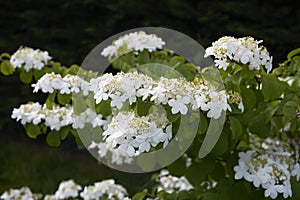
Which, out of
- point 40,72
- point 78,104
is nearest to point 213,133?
point 78,104

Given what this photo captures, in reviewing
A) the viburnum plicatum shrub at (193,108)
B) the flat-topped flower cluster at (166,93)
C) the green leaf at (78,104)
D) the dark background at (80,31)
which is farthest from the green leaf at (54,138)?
the dark background at (80,31)

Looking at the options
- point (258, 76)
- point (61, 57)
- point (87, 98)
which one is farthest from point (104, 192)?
point (61, 57)

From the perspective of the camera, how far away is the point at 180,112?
108 centimetres

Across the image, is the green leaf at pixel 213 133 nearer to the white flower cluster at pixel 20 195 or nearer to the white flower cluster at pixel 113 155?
the white flower cluster at pixel 113 155

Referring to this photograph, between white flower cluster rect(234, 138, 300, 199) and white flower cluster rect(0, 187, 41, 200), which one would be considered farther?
white flower cluster rect(0, 187, 41, 200)

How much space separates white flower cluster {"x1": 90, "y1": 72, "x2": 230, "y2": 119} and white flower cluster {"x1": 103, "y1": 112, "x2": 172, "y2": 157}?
4 cm

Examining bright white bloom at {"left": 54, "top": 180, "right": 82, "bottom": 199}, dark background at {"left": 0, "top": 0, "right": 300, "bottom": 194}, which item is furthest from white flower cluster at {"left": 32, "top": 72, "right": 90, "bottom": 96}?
A: dark background at {"left": 0, "top": 0, "right": 300, "bottom": 194}

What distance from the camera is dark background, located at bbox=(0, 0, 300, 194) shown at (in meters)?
3.46

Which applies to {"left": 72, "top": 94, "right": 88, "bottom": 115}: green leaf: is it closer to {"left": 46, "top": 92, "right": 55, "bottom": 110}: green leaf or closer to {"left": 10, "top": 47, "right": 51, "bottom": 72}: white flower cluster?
{"left": 46, "top": 92, "right": 55, "bottom": 110}: green leaf

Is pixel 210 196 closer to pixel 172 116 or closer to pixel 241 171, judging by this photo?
pixel 241 171

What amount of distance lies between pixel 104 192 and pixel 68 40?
105 inches

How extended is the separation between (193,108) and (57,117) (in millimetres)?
629

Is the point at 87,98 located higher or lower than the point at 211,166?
higher

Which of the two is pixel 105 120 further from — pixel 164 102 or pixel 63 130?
pixel 164 102
